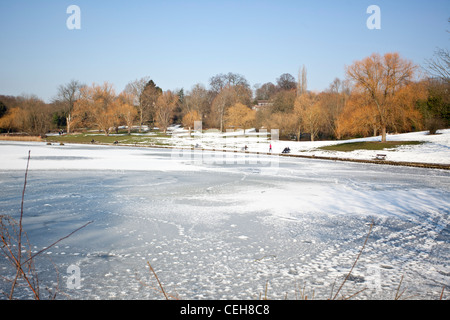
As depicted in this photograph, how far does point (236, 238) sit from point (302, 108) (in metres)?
42.7

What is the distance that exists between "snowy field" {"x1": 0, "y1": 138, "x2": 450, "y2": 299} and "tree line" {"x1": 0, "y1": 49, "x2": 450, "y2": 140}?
18512mm

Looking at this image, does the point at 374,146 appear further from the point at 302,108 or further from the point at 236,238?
the point at 236,238

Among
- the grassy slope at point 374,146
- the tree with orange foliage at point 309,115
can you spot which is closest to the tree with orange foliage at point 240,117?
the tree with orange foliage at point 309,115

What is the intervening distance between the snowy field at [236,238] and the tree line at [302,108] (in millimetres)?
18512

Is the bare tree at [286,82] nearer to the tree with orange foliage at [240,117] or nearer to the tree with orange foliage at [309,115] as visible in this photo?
the tree with orange foliage at [240,117]

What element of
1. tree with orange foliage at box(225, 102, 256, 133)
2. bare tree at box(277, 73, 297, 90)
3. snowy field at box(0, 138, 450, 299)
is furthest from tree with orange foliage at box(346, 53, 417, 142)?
bare tree at box(277, 73, 297, 90)

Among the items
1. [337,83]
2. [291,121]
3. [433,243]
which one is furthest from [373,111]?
[337,83]

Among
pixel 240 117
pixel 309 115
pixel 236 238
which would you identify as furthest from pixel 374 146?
pixel 240 117

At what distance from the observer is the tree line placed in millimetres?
29734

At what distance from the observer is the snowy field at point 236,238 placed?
3.92m

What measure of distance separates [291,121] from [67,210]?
42.8 metres

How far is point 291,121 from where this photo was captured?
156ft

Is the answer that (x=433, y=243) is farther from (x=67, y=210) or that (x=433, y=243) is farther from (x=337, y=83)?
(x=337, y=83)

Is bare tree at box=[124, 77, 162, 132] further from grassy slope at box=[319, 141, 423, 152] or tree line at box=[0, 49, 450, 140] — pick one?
grassy slope at box=[319, 141, 423, 152]
